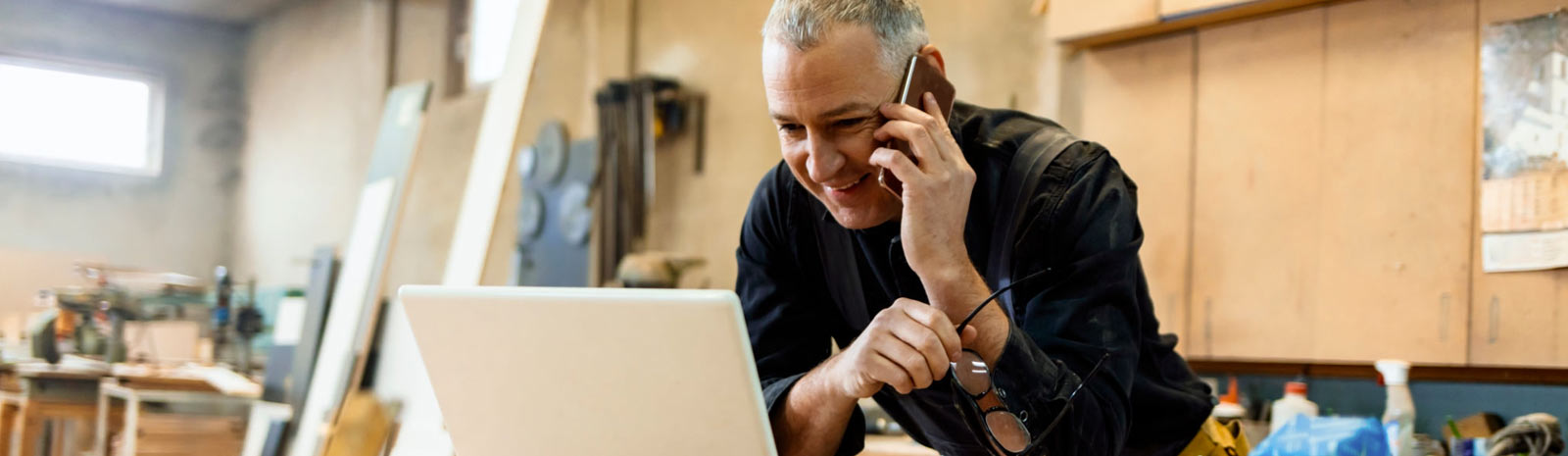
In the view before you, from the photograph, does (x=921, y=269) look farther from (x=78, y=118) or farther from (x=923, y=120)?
(x=78, y=118)

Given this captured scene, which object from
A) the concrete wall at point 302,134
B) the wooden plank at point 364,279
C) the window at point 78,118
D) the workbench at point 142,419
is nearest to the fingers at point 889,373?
the wooden plank at point 364,279

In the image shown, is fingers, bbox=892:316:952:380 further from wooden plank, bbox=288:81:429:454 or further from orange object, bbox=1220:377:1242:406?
wooden plank, bbox=288:81:429:454

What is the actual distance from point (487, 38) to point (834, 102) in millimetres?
5564

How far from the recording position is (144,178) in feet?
14.0

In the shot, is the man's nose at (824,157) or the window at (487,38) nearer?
the man's nose at (824,157)

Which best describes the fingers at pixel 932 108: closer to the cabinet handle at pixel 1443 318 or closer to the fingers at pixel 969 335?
the fingers at pixel 969 335

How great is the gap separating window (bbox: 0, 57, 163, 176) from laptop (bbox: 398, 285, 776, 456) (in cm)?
369

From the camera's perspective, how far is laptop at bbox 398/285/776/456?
2.82 ft

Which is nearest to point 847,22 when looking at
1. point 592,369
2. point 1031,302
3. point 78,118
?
point 1031,302

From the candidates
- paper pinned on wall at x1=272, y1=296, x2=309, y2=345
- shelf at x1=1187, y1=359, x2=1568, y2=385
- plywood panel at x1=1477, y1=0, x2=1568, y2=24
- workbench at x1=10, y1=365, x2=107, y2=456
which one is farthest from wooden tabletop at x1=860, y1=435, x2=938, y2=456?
workbench at x1=10, y1=365, x2=107, y2=456

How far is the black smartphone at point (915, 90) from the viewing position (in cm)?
112

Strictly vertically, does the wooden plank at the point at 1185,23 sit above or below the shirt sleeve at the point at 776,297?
above

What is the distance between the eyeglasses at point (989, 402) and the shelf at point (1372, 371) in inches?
74.2

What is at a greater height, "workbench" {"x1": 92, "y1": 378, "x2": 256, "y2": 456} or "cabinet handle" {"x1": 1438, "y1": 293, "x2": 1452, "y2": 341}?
"cabinet handle" {"x1": 1438, "y1": 293, "x2": 1452, "y2": 341}
